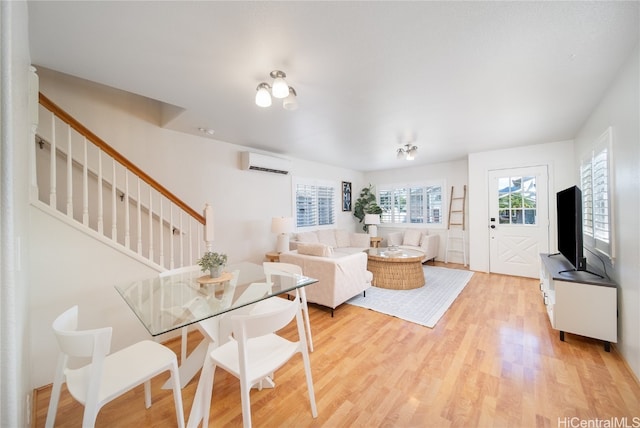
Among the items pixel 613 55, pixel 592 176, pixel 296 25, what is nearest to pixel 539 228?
pixel 592 176

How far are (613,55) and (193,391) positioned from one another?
3969mm

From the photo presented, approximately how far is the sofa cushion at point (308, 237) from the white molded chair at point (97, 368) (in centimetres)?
323

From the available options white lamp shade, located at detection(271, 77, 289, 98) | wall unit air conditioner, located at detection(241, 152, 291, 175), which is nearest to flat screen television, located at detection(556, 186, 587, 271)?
white lamp shade, located at detection(271, 77, 289, 98)

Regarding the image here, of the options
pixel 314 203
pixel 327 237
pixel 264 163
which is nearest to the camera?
pixel 264 163

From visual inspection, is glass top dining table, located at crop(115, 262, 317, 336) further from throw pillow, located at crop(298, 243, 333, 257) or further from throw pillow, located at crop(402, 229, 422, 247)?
throw pillow, located at crop(402, 229, 422, 247)

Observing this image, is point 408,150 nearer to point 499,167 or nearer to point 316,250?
point 499,167

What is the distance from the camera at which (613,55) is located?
69.6 inches

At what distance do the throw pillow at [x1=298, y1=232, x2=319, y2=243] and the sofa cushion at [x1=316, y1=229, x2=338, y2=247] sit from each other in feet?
0.56

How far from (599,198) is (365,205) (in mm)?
4384

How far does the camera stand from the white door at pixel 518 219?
412 centimetres

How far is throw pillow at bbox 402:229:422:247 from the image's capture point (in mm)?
5459

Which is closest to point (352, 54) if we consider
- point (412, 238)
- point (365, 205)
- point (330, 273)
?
point (330, 273)

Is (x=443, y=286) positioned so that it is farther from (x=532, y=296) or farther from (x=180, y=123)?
(x=180, y=123)

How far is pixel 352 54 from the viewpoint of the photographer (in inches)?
65.9
